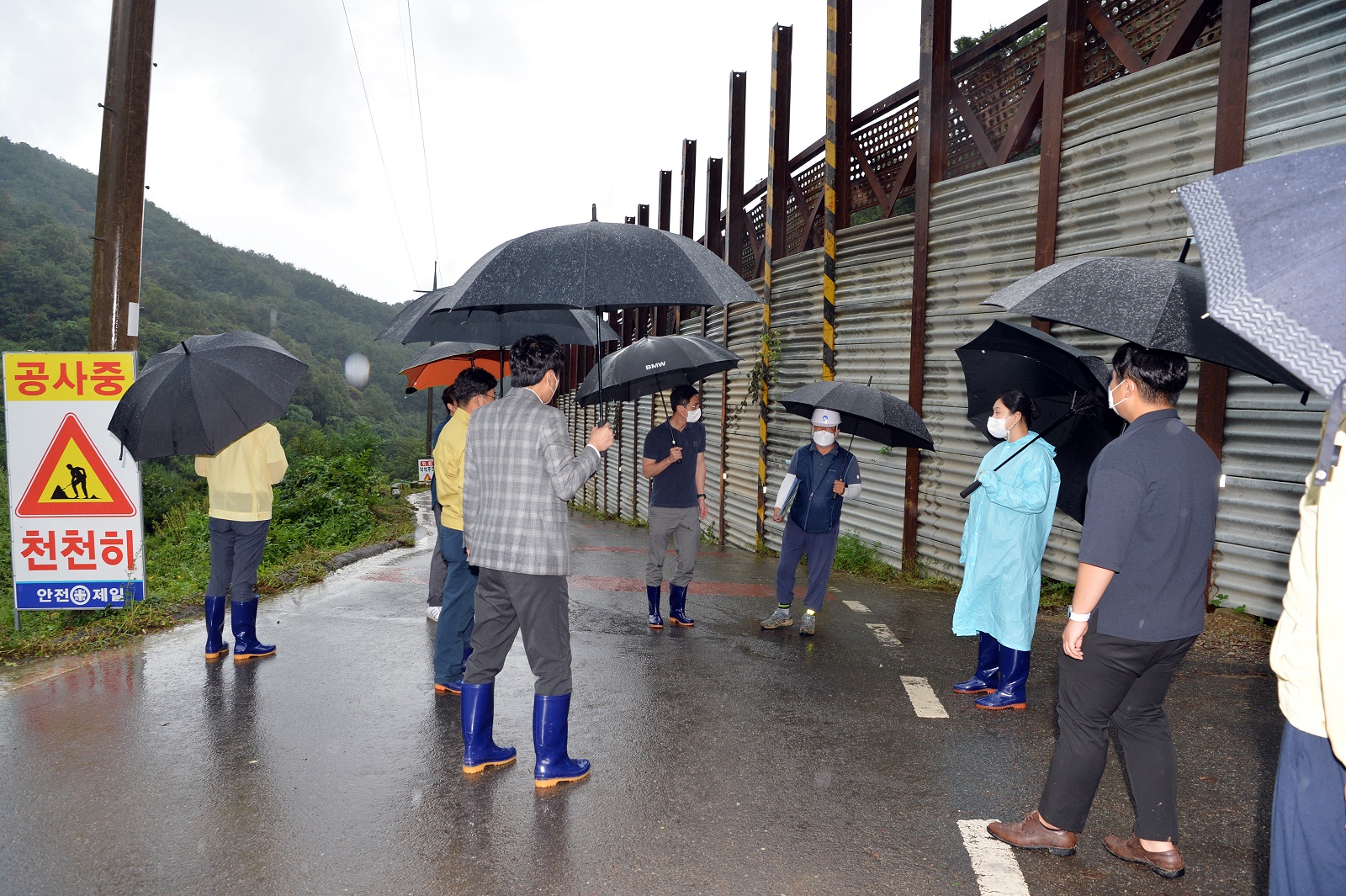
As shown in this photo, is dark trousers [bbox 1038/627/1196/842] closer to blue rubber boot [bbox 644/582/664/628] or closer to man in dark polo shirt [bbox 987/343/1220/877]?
man in dark polo shirt [bbox 987/343/1220/877]

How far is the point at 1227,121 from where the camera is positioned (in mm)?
6281

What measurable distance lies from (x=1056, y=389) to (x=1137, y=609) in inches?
86.0

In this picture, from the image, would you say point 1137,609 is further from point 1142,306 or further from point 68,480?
point 68,480

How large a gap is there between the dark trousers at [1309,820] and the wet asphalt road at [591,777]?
4.17 ft

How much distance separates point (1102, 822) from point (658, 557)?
4.05 m

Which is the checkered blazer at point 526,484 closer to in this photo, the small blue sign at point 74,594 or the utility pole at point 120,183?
the small blue sign at point 74,594

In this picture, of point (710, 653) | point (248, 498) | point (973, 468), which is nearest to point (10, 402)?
point (248, 498)

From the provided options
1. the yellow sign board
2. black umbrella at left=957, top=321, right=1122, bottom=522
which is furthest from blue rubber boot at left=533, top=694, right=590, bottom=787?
the yellow sign board

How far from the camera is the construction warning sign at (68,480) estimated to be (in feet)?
20.6

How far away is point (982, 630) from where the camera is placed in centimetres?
509

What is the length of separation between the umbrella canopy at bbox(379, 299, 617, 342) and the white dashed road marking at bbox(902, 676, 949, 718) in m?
3.05

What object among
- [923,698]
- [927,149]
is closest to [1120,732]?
[923,698]

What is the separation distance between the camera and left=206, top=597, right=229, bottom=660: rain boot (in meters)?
5.78

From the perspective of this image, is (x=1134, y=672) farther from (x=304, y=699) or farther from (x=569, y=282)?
(x=304, y=699)
